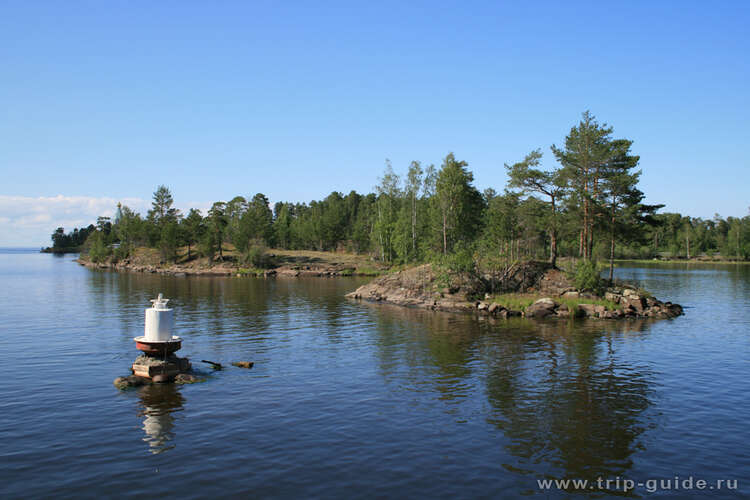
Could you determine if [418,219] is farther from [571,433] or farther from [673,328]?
[571,433]

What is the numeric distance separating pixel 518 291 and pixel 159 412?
43409 mm

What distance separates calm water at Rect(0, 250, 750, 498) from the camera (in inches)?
568

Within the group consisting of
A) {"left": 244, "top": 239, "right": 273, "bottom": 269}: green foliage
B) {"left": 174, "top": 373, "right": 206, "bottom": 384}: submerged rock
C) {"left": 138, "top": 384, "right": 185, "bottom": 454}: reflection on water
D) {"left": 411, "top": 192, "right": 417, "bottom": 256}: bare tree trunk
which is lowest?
{"left": 138, "top": 384, "right": 185, "bottom": 454}: reflection on water

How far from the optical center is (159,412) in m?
19.6

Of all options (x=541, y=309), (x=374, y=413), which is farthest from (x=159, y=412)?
(x=541, y=309)

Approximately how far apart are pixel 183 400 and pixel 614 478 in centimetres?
1690

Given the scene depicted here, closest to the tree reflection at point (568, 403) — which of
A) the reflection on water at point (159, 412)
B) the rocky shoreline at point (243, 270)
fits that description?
the reflection on water at point (159, 412)

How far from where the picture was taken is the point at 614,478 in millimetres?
14547

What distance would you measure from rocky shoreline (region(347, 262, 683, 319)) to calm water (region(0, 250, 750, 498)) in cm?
873

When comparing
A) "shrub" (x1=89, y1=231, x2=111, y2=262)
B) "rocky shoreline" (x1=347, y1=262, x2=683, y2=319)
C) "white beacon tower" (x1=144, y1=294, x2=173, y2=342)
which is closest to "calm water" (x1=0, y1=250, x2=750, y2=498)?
"white beacon tower" (x1=144, y1=294, x2=173, y2=342)

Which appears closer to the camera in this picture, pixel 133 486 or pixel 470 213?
pixel 133 486

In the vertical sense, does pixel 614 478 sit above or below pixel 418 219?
below

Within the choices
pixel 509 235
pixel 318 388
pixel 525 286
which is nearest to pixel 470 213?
pixel 509 235

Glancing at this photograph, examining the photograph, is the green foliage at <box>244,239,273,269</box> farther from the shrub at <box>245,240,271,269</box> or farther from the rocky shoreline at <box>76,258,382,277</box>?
the rocky shoreline at <box>76,258,382,277</box>
